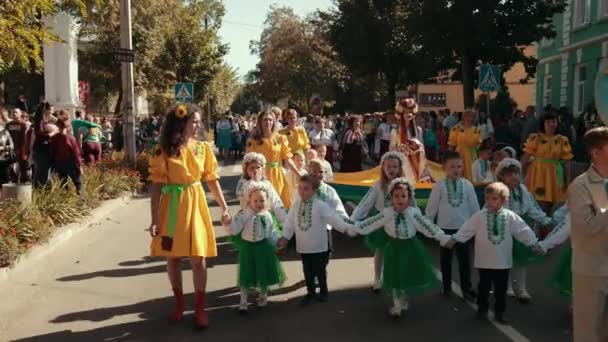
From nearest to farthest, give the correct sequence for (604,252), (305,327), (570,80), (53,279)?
(604,252) → (305,327) → (53,279) → (570,80)

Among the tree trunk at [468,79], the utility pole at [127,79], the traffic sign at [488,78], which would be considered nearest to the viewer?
the traffic sign at [488,78]

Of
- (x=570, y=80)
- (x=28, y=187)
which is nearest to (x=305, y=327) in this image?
(x=28, y=187)

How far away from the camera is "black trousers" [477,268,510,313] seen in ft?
19.3

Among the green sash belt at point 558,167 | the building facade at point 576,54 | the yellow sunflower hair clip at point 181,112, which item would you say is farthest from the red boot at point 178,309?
the building facade at point 576,54

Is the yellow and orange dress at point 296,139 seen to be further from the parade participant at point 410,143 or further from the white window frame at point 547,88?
the white window frame at point 547,88

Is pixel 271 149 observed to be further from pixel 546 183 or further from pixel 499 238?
pixel 546 183

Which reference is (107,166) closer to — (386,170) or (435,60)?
(386,170)

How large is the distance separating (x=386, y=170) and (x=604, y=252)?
3299mm

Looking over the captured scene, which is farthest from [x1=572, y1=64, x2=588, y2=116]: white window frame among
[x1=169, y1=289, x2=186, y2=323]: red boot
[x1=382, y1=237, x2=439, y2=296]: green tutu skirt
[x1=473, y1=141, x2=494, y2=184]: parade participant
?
[x1=169, y1=289, x2=186, y2=323]: red boot

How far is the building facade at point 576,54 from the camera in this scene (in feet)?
82.3

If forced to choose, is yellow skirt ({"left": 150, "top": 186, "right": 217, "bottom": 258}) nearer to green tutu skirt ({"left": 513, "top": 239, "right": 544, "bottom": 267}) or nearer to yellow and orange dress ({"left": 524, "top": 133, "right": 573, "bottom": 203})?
green tutu skirt ({"left": 513, "top": 239, "right": 544, "bottom": 267})

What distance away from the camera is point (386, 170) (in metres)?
7.04

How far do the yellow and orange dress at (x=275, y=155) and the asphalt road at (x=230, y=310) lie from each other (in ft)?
3.28

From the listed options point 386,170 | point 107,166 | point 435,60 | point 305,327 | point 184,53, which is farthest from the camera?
point 184,53
